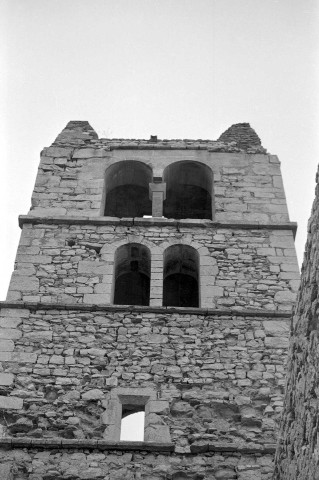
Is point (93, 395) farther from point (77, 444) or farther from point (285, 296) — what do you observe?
point (285, 296)

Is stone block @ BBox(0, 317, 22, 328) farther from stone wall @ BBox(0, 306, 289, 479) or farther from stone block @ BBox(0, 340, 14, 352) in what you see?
stone block @ BBox(0, 340, 14, 352)

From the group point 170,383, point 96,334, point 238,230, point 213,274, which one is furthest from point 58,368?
point 238,230

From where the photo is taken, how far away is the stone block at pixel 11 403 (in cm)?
920

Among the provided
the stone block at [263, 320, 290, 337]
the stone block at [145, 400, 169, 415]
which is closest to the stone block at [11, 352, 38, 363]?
the stone block at [145, 400, 169, 415]

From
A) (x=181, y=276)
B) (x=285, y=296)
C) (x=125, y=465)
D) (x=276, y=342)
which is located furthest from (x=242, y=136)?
(x=125, y=465)

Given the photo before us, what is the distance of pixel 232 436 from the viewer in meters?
8.98

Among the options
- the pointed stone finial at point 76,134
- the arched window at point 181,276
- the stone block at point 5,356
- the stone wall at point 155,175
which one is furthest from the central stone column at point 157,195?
the stone block at point 5,356

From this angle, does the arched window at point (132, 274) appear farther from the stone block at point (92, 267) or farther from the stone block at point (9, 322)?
the stone block at point (9, 322)

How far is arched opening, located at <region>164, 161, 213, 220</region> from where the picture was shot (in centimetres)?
1427

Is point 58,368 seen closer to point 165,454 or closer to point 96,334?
point 96,334

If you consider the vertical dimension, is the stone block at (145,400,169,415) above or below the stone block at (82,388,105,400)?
below

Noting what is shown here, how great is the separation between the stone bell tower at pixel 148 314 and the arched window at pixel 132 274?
0.08 feet

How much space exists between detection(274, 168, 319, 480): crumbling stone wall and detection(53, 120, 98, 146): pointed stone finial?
31.2 feet

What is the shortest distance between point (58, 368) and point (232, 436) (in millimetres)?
2377
